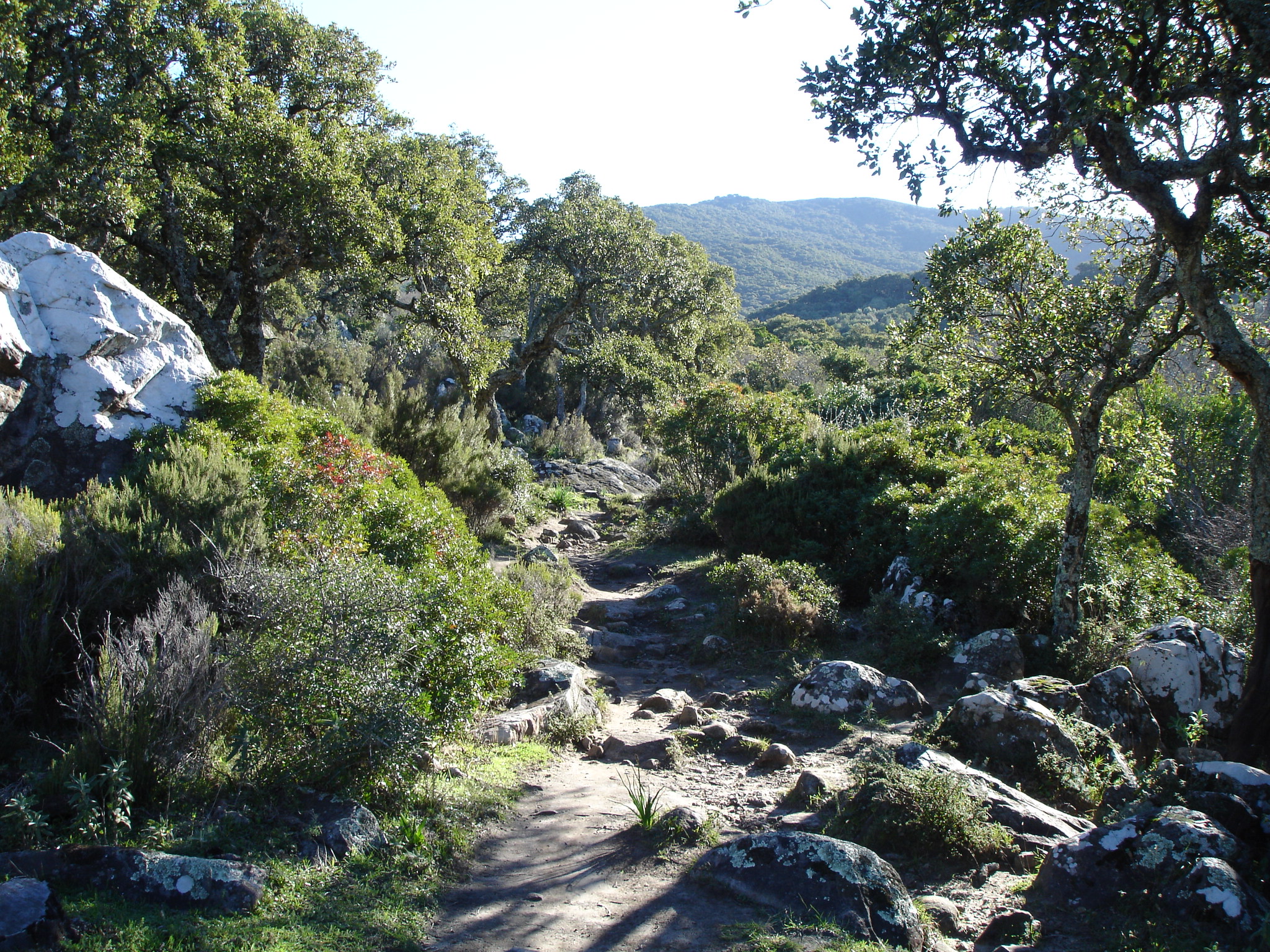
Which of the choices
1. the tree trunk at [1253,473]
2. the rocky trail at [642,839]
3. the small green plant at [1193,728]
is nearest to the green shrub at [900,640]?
the rocky trail at [642,839]

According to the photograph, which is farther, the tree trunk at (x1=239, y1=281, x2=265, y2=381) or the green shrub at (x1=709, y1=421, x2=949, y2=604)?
the tree trunk at (x1=239, y1=281, x2=265, y2=381)

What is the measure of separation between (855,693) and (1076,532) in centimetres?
258

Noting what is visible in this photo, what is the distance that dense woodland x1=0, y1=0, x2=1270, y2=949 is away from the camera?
13.6ft

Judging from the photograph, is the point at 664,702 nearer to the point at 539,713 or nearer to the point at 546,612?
the point at 539,713

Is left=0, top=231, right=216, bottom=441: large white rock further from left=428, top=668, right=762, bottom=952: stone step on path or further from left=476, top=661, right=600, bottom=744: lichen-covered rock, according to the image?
left=428, top=668, right=762, bottom=952: stone step on path

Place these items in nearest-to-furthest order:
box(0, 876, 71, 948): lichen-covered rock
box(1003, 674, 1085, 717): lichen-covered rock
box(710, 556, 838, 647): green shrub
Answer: box(0, 876, 71, 948): lichen-covered rock → box(1003, 674, 1085, 717): lichen-covered rock → box(710, 556, 838, 647): green shrub

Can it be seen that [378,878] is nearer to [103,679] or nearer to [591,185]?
[103,679]

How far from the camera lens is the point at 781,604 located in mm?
8422

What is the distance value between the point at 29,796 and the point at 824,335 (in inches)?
2116

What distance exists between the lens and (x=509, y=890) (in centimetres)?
381

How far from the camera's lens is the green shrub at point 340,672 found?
13.2 feet

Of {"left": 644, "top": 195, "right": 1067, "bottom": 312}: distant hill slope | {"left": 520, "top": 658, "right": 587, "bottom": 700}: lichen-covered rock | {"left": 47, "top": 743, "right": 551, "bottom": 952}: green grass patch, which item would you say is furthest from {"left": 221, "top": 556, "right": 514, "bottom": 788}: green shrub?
{"left": 644, "top": 195, "right": 1067, "bottom": 312}: distant hill slope

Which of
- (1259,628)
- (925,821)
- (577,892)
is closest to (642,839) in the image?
(577,892)

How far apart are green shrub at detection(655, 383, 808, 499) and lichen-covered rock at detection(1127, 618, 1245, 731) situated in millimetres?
7074
